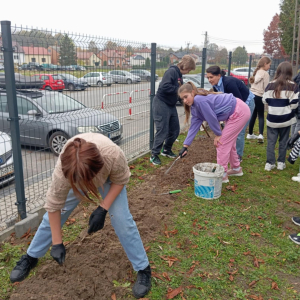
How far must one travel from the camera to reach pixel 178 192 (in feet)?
16.3

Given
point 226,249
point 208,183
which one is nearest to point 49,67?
point 208,183

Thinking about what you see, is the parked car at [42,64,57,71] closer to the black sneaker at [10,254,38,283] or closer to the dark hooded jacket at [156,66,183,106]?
the black sneaker at [10,254,38,283]

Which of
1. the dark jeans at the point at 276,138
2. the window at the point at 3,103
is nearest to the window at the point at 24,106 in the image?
the window at the point at 3,103

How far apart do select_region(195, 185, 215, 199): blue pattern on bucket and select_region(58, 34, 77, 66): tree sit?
8.22 feet

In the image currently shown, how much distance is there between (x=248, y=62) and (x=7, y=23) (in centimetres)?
1182

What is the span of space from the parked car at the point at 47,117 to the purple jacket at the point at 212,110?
62.6 inches

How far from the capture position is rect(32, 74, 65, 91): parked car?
382 cm

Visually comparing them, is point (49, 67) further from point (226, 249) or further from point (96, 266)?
point (226, 249)

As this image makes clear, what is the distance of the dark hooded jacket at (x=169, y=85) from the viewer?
589cm

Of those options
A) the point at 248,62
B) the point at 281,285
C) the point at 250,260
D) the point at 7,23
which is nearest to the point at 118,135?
the point at 7,23

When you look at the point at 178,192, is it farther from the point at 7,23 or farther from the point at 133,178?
the point at 7,23

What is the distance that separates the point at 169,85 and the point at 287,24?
107 ft

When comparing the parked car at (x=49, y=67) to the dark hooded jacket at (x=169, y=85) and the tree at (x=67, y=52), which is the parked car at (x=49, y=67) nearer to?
the tree at (x=67, y=52)

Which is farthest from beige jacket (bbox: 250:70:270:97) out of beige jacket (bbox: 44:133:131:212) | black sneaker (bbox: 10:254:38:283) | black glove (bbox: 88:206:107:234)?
black sneaker (bbox: 10:254:38:283)
